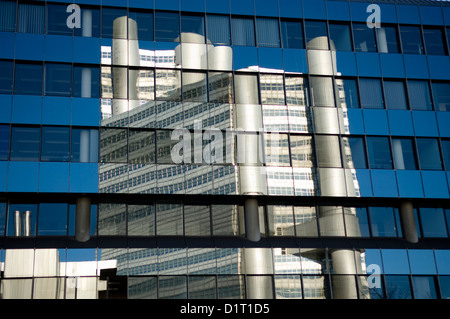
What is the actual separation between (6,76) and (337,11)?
17.0 m

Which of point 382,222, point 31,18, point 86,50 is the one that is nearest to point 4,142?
point 86,50

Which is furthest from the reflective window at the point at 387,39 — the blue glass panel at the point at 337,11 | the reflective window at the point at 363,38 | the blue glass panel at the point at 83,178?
the blue glass panel at the point at 83,178

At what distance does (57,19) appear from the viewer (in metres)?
30.7

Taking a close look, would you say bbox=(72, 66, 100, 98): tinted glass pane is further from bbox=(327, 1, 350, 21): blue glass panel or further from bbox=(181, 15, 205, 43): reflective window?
bbox=(327, 1, 350, 21): blue glass panel

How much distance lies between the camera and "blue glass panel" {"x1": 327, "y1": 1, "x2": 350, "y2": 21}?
33.3 metres

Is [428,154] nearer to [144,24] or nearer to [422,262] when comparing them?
[422,262]

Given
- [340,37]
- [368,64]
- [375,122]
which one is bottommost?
[375,122]

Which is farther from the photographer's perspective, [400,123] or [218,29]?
[400,123]

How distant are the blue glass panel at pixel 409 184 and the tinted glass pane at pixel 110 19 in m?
15.1

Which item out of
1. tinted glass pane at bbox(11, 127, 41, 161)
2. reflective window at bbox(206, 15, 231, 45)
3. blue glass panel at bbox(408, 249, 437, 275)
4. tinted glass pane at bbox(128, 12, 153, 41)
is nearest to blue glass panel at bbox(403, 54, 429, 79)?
blue glass panel at bbox(408, 249, 437, 275)

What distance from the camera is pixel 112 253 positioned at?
2814 cm

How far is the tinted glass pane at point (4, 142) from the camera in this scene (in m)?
28.5

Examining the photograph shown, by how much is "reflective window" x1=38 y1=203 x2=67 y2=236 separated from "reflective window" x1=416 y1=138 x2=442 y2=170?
1752 centimetres
